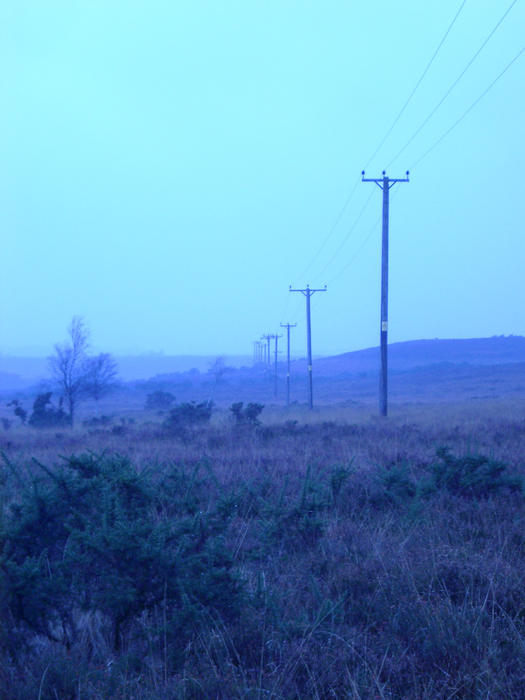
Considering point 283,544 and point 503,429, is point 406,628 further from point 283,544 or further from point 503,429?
point 503,429

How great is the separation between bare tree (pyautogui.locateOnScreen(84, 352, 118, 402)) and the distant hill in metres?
91.3

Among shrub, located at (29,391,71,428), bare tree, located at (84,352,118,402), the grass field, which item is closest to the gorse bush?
the grass field

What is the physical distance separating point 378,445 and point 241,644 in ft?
34.7

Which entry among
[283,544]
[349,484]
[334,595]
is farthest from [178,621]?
[349,484]

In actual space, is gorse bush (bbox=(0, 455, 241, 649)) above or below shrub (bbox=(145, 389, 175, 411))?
above

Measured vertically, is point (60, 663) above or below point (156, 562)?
below

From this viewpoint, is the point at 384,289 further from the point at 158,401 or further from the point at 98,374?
the point at 158,401

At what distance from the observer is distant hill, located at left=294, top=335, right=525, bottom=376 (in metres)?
130

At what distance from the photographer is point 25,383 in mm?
124188

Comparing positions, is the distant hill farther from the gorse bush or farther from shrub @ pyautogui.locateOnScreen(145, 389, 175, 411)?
the gorse bush

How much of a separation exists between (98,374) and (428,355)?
110m

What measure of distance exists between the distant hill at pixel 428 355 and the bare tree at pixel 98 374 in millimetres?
91335

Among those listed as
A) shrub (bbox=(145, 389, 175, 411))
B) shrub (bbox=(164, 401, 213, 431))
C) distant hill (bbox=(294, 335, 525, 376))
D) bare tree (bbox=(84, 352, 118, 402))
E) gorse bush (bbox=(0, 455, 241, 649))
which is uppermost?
distant hill (bbox=(294, 335, 525, 376))

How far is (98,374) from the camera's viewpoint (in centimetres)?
3762
